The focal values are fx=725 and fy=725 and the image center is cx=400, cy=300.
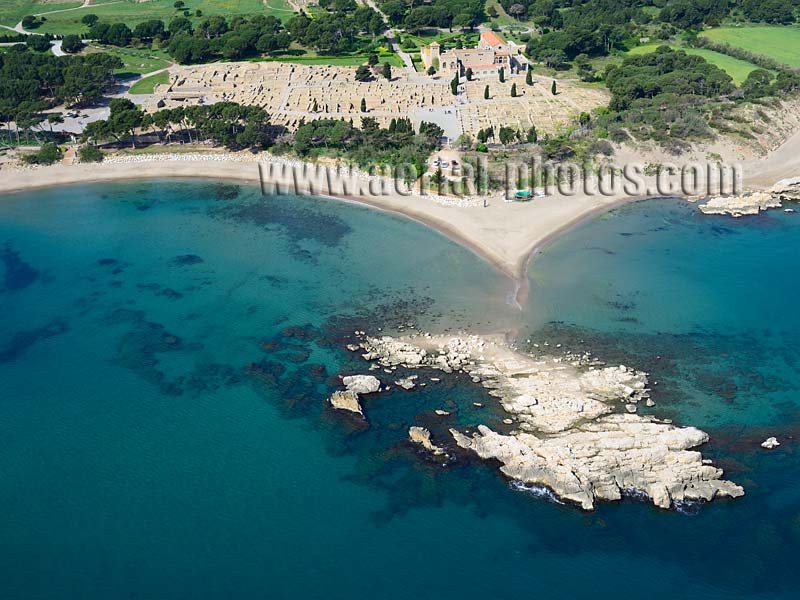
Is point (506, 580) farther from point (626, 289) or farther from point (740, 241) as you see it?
point (740, 241)

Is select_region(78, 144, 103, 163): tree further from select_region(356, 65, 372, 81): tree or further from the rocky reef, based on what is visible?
the rocky reef

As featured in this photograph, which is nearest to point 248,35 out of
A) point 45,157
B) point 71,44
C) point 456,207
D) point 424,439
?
point 71,44

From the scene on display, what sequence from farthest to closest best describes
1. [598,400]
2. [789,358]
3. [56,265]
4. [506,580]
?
1. [56,265]
2. [789,358]
3. [598,400]
4. [506,580]

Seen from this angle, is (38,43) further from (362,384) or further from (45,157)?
(362,384)

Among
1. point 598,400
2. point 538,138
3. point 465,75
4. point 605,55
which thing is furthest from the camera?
point 605,55

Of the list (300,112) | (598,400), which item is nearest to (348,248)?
(598,400)

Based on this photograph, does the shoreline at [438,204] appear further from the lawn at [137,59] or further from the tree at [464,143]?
the lawn at [137,59]
